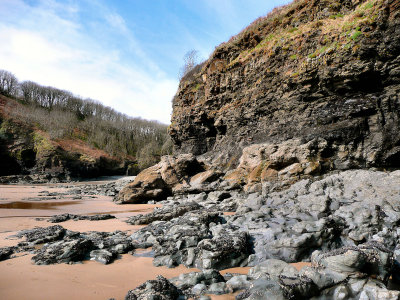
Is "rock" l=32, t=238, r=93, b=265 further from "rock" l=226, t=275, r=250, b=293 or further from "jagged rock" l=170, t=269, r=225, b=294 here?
"rock" l=226, t=275, r=250, b=293

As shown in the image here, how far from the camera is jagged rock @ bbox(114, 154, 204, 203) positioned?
13.8m

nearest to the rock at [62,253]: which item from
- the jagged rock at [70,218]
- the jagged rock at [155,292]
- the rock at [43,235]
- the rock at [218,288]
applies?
the rock at [43,235]

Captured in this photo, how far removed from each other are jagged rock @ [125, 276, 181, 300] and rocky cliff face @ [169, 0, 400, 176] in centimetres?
775

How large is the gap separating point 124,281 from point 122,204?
35.0 ft

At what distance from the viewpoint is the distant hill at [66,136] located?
112ft

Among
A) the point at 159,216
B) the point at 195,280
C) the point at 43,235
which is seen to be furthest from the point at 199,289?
the point at 159,216

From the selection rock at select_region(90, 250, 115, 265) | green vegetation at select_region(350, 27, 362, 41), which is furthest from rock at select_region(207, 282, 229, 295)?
green vegetation at select_region(350, 27, 362, 41)

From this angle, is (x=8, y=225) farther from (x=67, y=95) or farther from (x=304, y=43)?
(x=67, y=95)

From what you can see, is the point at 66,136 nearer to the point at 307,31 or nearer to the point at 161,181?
the point at 161,181

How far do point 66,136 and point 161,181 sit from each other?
37.3 meters

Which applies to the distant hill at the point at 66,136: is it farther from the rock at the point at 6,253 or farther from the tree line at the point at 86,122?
the rock at the point at 6,253

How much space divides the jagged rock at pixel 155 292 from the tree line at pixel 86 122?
40229 millimetres

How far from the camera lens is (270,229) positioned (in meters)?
5.13

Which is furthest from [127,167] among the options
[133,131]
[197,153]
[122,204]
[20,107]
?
[122,204]
